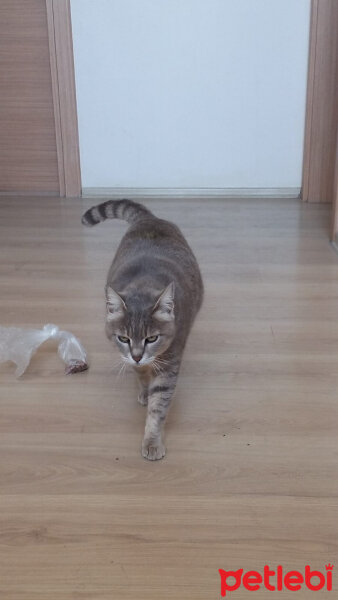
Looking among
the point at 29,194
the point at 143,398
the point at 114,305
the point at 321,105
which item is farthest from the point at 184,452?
the point at 29,194

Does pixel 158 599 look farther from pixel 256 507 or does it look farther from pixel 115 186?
pixel 115 186

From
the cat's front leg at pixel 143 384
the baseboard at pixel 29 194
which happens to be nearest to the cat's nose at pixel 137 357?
the cat's front leg at pixel 143 384

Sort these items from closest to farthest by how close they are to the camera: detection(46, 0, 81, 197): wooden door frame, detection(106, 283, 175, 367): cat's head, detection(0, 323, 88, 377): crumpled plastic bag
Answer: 1. detection(106, 283, 175, 367): cat's head
2. detection(0, 323, 88, 377): crumpled plastic bag
3. detection(46, 0, 81, 197): wooden door frame

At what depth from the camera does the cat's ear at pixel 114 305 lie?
140cm

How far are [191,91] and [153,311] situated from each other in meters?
2.57

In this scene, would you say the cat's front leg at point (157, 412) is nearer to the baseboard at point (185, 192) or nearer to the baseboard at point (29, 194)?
the baseboard at point (185, 192)

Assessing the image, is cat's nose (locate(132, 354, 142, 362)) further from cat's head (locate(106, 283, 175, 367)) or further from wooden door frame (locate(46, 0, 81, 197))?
wooden door frame (locate(46, 0, 81, 197))

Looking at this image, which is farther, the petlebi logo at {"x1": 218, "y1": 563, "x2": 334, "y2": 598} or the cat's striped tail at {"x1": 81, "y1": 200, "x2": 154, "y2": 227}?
the cat's striped tail at {"x1": 81, "y1": 200, "x2": 154, "y2": 227}

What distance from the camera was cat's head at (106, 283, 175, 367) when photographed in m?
1.39

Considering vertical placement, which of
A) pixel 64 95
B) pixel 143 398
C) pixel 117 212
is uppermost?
pixel 64 95

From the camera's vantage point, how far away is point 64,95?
12.1ft

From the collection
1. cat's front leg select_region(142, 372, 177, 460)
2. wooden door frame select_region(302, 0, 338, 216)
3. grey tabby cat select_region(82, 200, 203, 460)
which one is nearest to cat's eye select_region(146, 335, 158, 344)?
grey tabby cat select_region(82, 200, 203, 460)

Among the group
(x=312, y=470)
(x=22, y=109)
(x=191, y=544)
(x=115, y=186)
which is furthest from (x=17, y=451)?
(x=22, y=109)

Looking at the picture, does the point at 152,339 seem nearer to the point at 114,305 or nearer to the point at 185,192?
the point at 114,305
